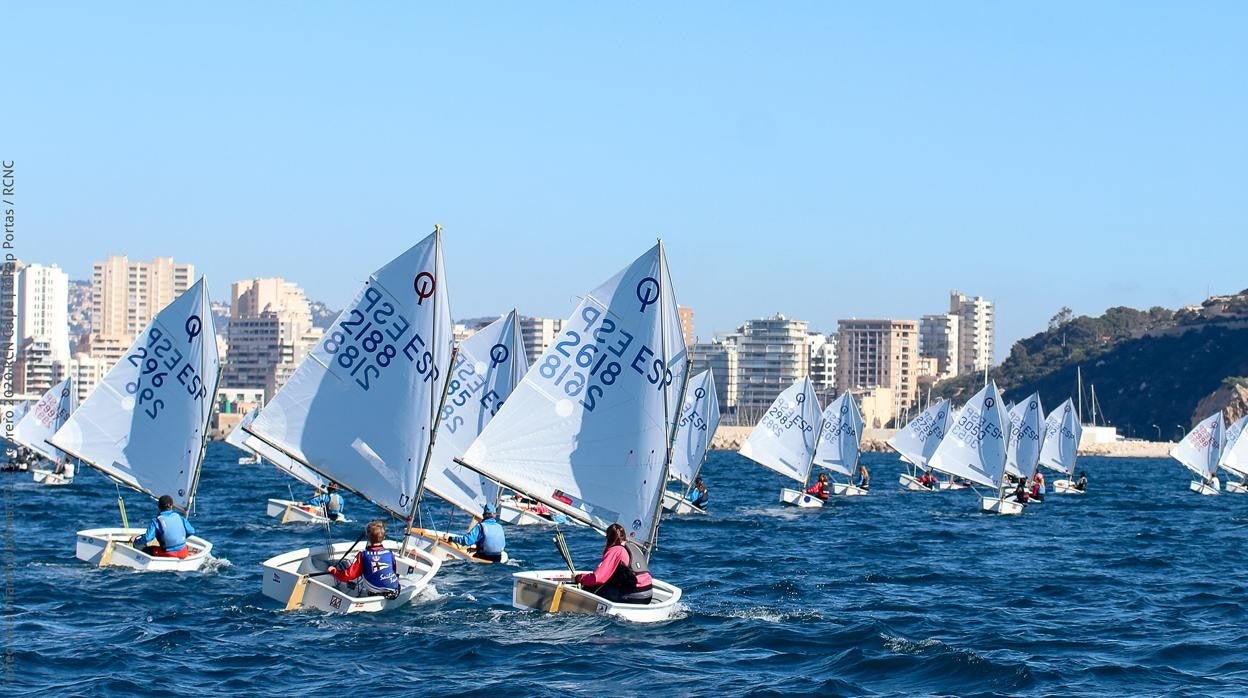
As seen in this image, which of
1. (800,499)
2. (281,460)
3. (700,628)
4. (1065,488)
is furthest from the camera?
(1065,488)

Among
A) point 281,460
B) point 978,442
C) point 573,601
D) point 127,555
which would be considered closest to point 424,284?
point 573,601

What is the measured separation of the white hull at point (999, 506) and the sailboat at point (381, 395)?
3092 centimetres

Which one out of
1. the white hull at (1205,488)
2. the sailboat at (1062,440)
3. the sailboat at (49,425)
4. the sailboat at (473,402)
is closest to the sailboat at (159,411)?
the sailboat at (473,402)

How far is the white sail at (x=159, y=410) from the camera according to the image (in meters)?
30.6

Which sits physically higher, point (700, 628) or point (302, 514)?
point (302, 514)

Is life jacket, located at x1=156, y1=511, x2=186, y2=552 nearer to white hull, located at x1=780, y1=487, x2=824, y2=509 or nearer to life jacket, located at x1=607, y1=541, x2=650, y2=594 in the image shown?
life jacket, located at x1=607, y1=541, x2=650, y2=594

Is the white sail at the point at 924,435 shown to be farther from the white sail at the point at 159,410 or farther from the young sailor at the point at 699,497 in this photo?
the white sail at the point at 159,410

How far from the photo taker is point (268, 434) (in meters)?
26.0

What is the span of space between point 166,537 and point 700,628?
9527 millimetres

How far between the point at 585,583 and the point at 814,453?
36.5m

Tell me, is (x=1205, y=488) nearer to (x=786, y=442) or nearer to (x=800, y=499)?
(x=786, y=442)

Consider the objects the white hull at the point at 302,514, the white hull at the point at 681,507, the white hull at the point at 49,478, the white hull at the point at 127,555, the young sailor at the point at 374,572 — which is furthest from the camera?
the white hull at the point at 49,478

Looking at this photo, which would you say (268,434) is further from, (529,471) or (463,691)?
(463,691)

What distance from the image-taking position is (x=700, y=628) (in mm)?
22688
